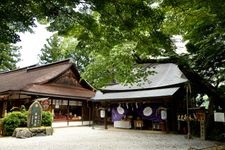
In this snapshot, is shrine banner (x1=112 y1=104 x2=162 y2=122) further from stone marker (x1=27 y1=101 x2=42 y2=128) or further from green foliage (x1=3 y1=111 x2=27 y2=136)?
green foliage (x1=3 y1=111 x2=27 y2=136)

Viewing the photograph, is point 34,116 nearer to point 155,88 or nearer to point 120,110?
point 120,110

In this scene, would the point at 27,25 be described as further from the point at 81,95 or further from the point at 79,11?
the point at 81,95

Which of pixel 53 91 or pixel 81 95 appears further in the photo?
pixel 81 95

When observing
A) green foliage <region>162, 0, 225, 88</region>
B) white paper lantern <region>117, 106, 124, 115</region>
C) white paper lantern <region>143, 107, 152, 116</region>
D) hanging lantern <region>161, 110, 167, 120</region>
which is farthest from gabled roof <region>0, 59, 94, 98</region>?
green foliage <region>162, 0, 225, 88</region>

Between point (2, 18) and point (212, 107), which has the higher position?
point (2, 18)

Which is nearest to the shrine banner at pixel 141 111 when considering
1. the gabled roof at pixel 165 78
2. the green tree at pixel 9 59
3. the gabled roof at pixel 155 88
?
the gabled roof at pixel 155 88

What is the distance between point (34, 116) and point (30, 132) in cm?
94

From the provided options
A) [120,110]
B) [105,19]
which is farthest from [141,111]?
[105,19]

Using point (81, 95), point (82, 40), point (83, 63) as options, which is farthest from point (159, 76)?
point (83, 63)

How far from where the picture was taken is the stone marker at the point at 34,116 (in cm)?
1446

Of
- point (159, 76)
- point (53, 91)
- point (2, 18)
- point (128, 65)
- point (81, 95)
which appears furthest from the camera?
point (81, 95)

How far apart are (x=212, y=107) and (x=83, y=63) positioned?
3239cm

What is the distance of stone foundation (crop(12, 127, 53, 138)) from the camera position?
13.7m

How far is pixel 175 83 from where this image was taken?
16.0m
